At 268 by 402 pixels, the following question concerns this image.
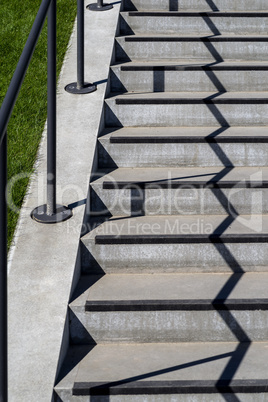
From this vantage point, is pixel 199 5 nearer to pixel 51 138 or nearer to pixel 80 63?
pixel 80 63

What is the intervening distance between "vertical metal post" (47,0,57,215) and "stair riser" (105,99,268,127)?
991 mm

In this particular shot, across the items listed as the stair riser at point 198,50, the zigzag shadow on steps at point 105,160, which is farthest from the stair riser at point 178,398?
the stair riser at point 198,50

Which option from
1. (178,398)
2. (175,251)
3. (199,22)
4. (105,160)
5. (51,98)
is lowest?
(178,398)

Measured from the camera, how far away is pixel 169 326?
3438 mm

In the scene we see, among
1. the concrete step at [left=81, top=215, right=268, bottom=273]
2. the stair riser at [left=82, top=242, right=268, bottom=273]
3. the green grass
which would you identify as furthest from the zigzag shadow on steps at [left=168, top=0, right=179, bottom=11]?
the stair riser at [left=82, top=242, right=268, bottom=273]

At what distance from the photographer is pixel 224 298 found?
3447 mm

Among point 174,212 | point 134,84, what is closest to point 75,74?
point 134,84

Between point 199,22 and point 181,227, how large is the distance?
2.20m

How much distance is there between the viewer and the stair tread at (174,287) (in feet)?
11.3

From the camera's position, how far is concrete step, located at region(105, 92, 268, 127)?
4.56 meters

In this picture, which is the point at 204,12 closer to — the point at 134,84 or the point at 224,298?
the point at 134,84

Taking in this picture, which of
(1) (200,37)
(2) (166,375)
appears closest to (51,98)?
(2) (166,375)

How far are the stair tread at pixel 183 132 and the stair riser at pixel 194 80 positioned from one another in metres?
0.44

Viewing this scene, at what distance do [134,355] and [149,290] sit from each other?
14.7 inches
